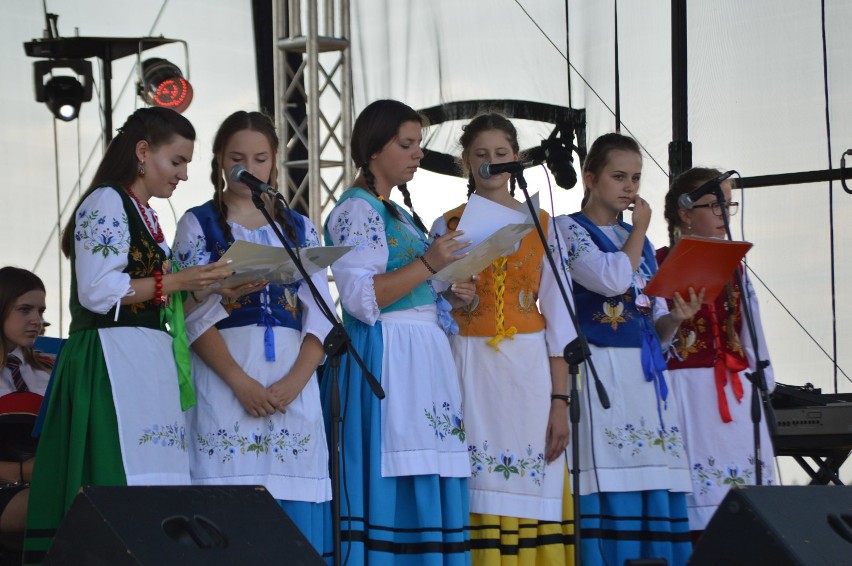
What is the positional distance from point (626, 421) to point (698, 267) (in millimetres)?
517

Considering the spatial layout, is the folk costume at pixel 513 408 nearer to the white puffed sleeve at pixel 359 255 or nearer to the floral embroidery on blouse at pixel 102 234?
the white puffed sleeve at pixel 359 255

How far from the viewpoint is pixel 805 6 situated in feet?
19.0

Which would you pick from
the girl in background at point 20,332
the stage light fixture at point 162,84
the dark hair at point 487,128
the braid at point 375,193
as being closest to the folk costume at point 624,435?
the dark hair at point 487,128

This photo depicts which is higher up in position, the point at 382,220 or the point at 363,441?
the point at 382,220

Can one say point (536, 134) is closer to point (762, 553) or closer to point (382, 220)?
point (382, 220)

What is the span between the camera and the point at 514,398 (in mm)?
3428

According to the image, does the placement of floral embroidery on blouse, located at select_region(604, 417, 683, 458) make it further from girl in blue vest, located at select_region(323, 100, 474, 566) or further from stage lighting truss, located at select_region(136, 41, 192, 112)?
stage lighting truss, located at select_region(136, 41, 192, 112)

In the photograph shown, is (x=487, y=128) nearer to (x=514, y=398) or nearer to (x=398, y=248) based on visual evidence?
(x=398, y=248)

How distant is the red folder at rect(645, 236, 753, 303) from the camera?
11.2 ft

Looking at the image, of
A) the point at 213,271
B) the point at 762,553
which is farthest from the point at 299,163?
the point at 762,553

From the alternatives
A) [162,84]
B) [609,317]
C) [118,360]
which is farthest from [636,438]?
[162,84]

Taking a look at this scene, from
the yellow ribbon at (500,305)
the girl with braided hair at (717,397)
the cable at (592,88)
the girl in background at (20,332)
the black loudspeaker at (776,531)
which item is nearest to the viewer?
the black loudspeaker at (776,531)

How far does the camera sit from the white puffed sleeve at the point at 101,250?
2.82 m

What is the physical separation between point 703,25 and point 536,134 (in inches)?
38.9
